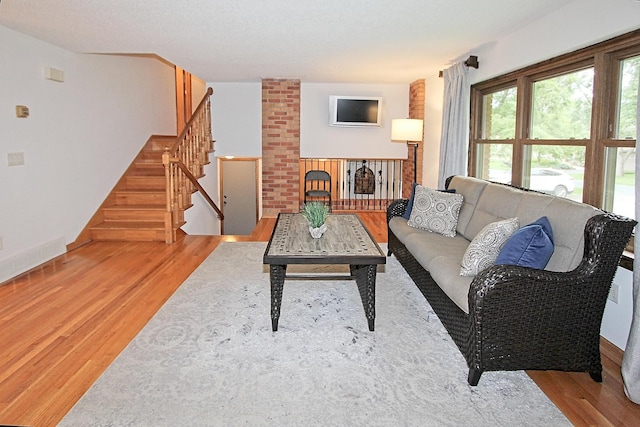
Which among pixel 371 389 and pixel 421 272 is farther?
pixel 421 272

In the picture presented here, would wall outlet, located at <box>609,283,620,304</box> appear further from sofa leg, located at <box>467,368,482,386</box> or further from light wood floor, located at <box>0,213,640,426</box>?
sofa leg, located at <box>467,368,482,386</box>

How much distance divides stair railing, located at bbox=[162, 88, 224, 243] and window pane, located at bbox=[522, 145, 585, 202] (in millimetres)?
4143

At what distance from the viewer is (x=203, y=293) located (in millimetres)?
4035

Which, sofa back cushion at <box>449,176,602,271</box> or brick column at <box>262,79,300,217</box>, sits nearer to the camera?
sofa back cushion at <box>449,176,602,271</box>

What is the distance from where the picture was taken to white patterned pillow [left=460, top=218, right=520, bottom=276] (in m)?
2.88

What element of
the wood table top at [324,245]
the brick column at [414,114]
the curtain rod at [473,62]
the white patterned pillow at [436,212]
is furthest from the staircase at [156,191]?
the curtain rod at [473,62]

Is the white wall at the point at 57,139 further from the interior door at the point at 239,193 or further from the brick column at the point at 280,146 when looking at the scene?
the interior door at the point at 239,193

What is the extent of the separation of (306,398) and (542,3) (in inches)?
126

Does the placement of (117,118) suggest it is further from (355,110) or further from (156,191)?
(355,110)

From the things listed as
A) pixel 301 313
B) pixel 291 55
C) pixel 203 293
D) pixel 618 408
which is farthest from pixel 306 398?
pixel 291 55

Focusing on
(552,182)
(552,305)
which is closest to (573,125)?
(552,182)

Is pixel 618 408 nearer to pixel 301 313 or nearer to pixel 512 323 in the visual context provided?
pixel 512 323

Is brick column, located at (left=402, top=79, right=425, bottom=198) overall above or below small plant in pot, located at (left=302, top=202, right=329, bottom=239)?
above

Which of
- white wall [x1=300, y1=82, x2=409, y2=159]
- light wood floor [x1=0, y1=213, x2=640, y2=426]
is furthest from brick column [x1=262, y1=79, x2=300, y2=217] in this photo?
light wood floor [x1=0, y1=213, x2=640, y2=426]
